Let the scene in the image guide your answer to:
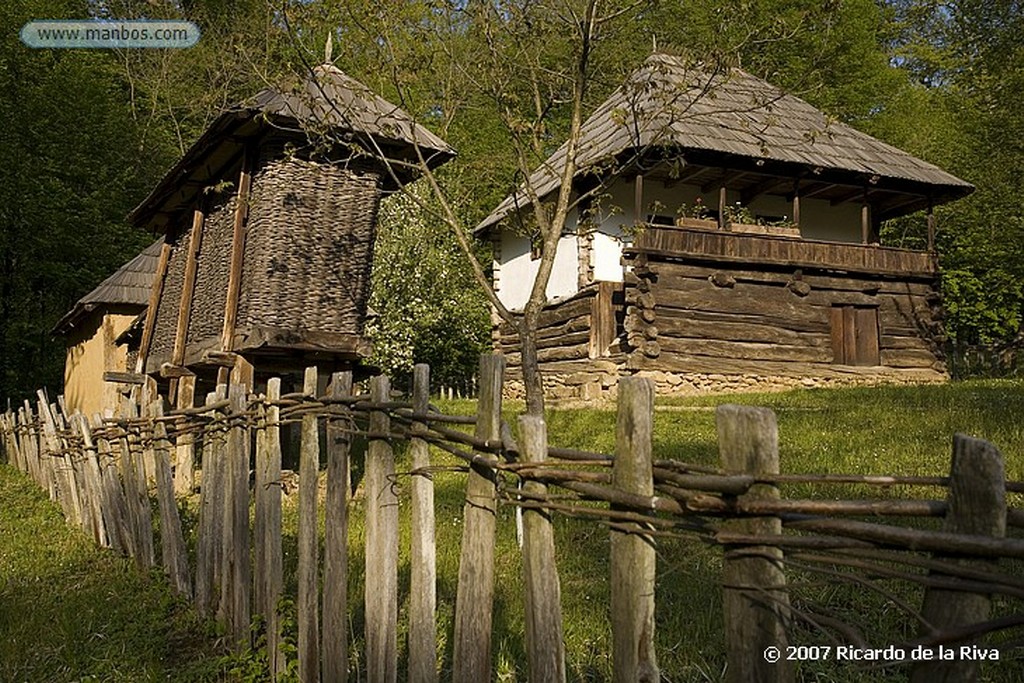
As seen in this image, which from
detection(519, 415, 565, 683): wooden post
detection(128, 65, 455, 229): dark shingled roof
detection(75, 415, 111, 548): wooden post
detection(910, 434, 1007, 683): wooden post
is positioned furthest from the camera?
detection(128, 65, 455, 229): dark shingled roof

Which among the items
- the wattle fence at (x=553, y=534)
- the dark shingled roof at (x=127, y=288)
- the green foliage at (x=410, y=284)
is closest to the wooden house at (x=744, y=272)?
the green foliage at (x=410, y=284)

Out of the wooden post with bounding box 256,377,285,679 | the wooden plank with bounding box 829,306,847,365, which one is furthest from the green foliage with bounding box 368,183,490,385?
the wooden post with bounding box 256,377,285,679

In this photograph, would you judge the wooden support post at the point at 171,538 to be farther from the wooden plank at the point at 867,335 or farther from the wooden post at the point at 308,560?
the wooden plank at the point at 867,335

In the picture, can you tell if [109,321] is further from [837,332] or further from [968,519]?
[968,519]

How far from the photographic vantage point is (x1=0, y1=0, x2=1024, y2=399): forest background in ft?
50.1

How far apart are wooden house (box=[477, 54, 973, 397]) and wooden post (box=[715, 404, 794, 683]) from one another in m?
14.2

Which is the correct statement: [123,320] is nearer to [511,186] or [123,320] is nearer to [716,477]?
[511,186]

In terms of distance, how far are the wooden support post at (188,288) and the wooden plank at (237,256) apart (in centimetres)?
139

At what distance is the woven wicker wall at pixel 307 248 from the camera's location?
9.12 meters

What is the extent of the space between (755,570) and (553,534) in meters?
1.35

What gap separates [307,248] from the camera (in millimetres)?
9305

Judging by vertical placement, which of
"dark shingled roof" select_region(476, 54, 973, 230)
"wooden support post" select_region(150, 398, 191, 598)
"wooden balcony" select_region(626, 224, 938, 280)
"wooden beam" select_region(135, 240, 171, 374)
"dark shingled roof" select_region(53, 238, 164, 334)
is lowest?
"wooden support post" select_region(150, 398, 191, 598)

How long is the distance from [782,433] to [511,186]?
4747mm

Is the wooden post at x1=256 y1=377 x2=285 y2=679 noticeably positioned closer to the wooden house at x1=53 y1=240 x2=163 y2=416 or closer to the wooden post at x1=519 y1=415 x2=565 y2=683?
the wooden post at x1=519 y1=415 x2=565 y2=683
